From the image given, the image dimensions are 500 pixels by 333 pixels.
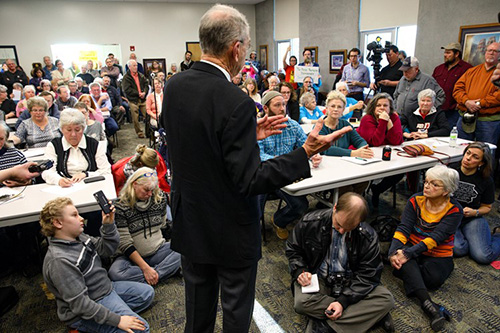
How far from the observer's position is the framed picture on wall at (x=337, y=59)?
792 cm

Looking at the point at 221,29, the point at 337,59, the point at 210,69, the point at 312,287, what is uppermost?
the point at 337,59

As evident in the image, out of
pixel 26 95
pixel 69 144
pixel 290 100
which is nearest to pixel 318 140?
pixel 69 144

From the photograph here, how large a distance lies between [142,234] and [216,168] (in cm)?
166

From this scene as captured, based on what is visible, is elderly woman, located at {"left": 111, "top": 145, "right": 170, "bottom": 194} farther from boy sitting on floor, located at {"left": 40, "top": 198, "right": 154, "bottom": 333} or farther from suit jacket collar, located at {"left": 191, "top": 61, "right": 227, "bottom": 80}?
suit jacket collar, located at {"left": 191, "top": 61, "right": 227, "bottom": 80}

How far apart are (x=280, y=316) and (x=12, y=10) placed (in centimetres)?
1199

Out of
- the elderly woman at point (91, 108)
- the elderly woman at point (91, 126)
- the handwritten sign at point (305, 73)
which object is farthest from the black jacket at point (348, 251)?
the handwritten sign at point (305, 73)

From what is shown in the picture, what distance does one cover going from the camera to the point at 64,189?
→ 2.46m

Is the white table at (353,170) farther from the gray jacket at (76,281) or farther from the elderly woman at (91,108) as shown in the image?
the elderly woman at (91,108)

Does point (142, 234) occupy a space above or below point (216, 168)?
below

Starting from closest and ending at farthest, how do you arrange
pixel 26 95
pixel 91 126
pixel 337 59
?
1. pixel 91 126
2. pixel 26 95
3. pixel 337 59

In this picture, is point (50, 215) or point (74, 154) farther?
point (74, 154)

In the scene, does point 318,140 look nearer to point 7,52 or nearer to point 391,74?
point 391,74

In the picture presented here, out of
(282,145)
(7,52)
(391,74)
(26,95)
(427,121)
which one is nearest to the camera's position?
(282,145)

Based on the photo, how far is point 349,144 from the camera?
3332mm
